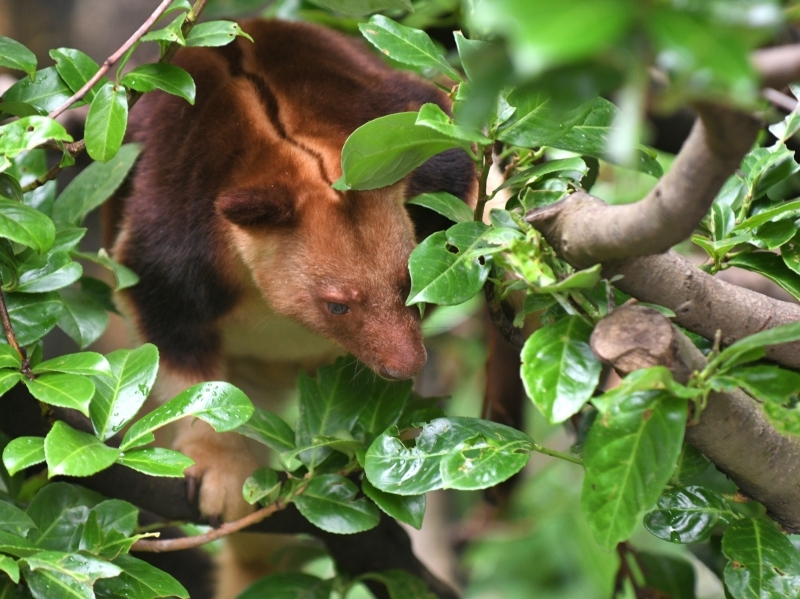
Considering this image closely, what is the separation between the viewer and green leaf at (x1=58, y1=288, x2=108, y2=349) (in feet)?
5.04

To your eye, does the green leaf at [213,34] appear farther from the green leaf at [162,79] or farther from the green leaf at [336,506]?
the green leaf at [336,506]

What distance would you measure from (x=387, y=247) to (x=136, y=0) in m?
2.65

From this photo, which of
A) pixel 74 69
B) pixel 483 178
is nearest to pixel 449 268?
pixel 483 178

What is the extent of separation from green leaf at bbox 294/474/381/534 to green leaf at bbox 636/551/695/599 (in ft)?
2.47

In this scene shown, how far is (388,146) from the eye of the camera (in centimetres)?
114

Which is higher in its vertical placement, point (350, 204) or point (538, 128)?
point (538, 128)

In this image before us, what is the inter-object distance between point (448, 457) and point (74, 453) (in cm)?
50

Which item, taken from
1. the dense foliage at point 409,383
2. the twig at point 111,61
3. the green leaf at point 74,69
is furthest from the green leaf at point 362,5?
the green leaf at point 74,69

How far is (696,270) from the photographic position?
43.0 inches

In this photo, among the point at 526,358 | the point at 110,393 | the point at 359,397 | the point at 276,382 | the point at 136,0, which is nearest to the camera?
the point at 526,358

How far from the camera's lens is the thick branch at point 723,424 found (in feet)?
3.24

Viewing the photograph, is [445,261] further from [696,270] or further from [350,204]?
[350,204]

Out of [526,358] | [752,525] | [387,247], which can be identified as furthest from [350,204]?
[752,525]

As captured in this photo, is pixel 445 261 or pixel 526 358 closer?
pixel 526 358
